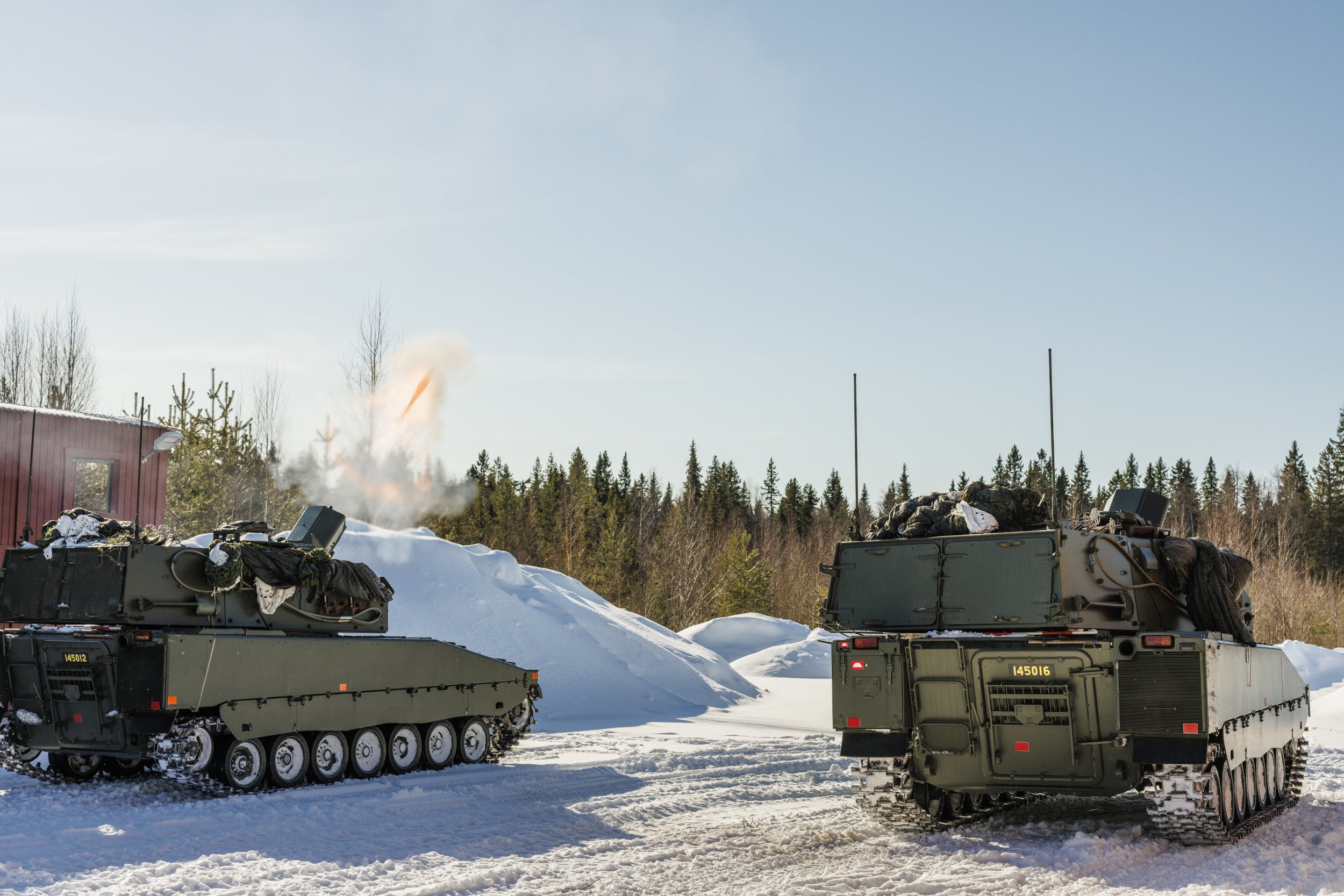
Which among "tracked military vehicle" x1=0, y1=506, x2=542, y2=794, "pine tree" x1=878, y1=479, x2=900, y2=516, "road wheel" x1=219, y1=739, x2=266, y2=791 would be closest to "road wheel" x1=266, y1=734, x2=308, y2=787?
"tracked military vehicle" x1=0, y1=506, x2=542, y2=794

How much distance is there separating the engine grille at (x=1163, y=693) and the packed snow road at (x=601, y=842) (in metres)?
1.01

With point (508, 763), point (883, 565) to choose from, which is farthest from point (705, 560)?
point (883, 565)

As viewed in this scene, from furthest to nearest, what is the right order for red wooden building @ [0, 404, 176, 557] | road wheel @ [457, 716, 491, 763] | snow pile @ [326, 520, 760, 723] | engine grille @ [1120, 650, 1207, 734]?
red wooden building @ [0, 404, 176, 557]
snow pile @ [326, 520, 760, 723]
road wheel @ [457, 716, 491, 763]
engine grille @ [1120, 650, 1207, 734]

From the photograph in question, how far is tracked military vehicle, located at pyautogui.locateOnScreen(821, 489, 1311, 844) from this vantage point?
31.8ft

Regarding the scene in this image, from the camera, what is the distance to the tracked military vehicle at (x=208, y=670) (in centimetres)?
1257

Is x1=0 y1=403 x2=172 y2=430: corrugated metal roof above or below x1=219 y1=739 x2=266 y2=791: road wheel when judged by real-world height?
above

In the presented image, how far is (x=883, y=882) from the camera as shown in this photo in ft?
28.4

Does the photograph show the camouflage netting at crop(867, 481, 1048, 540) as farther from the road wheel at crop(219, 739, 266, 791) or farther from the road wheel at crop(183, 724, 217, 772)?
the road wheel at crop(183, 724, 217, 772)

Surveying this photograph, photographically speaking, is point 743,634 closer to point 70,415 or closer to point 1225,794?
point 70,415

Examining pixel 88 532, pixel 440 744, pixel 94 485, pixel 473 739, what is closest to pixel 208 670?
pixel 88 532

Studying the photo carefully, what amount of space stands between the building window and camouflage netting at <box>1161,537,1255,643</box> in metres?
22.0

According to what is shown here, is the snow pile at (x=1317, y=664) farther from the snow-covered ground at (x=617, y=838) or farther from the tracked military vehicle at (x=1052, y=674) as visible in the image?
the tracked military vehicle at (x=1052, y=674)

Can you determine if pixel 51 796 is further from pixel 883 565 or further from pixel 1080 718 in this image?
pixel 1080 718

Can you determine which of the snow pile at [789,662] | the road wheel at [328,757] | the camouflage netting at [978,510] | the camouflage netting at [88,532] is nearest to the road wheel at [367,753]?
the road wheel at [328,757]
